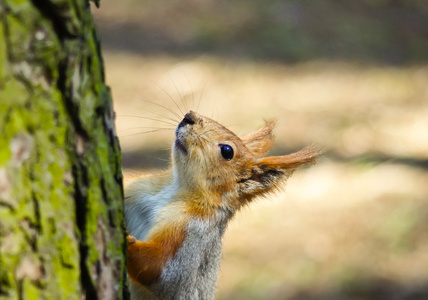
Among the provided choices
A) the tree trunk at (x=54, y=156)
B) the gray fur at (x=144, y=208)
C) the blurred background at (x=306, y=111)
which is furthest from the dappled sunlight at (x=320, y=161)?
the tree trunk at (x=54, y=156)

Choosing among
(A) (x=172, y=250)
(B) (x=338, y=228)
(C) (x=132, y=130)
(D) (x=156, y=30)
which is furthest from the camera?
(D) (x=156, y=30)

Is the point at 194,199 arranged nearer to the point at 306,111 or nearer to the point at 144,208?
the point at 144,208

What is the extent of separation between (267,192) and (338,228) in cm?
232

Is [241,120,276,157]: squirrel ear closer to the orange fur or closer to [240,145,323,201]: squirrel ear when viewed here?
[240,145,323,201]: squirrel ear

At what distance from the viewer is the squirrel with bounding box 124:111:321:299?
2.48 m

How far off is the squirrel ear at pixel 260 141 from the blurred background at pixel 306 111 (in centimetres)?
88

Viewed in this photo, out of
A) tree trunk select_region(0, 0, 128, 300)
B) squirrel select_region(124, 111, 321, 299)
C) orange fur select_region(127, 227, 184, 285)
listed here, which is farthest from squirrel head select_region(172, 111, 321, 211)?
tree trunk select_region(0, 0, 128, 300)

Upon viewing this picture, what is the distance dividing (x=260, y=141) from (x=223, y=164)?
321 millimetres

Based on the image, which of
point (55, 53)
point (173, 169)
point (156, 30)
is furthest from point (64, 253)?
point (156, 30)

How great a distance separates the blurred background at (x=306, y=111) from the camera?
476 centimetres

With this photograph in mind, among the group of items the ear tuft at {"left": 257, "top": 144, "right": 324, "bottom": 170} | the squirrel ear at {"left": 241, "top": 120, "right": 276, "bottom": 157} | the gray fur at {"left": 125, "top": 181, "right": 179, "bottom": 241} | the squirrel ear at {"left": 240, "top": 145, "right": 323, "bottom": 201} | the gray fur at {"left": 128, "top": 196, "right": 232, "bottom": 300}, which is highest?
the squirrel ear at {"left": 241, "top": 120, "right": 276, "bottom": 157}

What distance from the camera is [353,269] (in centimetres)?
470

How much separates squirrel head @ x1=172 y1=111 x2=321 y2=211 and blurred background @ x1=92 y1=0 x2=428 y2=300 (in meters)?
1.02

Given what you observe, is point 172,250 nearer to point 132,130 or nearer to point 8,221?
point 8,221
